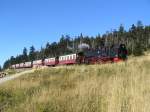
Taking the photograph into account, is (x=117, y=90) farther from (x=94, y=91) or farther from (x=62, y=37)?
(x=62, y=37)

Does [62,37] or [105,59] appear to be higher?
[62,37]

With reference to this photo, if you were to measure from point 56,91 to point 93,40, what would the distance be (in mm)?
154439

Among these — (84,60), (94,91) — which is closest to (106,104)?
(94,91)

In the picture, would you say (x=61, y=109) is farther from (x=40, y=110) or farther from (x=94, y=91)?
(x=94, y=91)

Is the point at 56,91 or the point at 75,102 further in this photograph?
the point at 56,91

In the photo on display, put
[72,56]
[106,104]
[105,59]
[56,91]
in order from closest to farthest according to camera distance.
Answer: [106,104] → [56,91] → [105,59] → [72,56]

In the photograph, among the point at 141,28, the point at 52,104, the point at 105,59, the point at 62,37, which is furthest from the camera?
the point at 62,37

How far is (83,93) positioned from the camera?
11.3m

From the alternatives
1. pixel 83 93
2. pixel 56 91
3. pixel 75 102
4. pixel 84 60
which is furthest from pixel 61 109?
pixel 84 60

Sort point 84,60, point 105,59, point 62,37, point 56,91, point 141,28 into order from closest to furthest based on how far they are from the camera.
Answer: point 56,91, point 105,59, point 84,60, point 141,28, point 62,37

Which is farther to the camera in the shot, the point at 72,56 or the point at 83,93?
the point at 72,56

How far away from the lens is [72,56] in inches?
2454

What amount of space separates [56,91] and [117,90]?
2.94 m

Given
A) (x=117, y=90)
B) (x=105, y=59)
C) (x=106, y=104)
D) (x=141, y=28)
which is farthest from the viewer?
(x=141, y=28)
